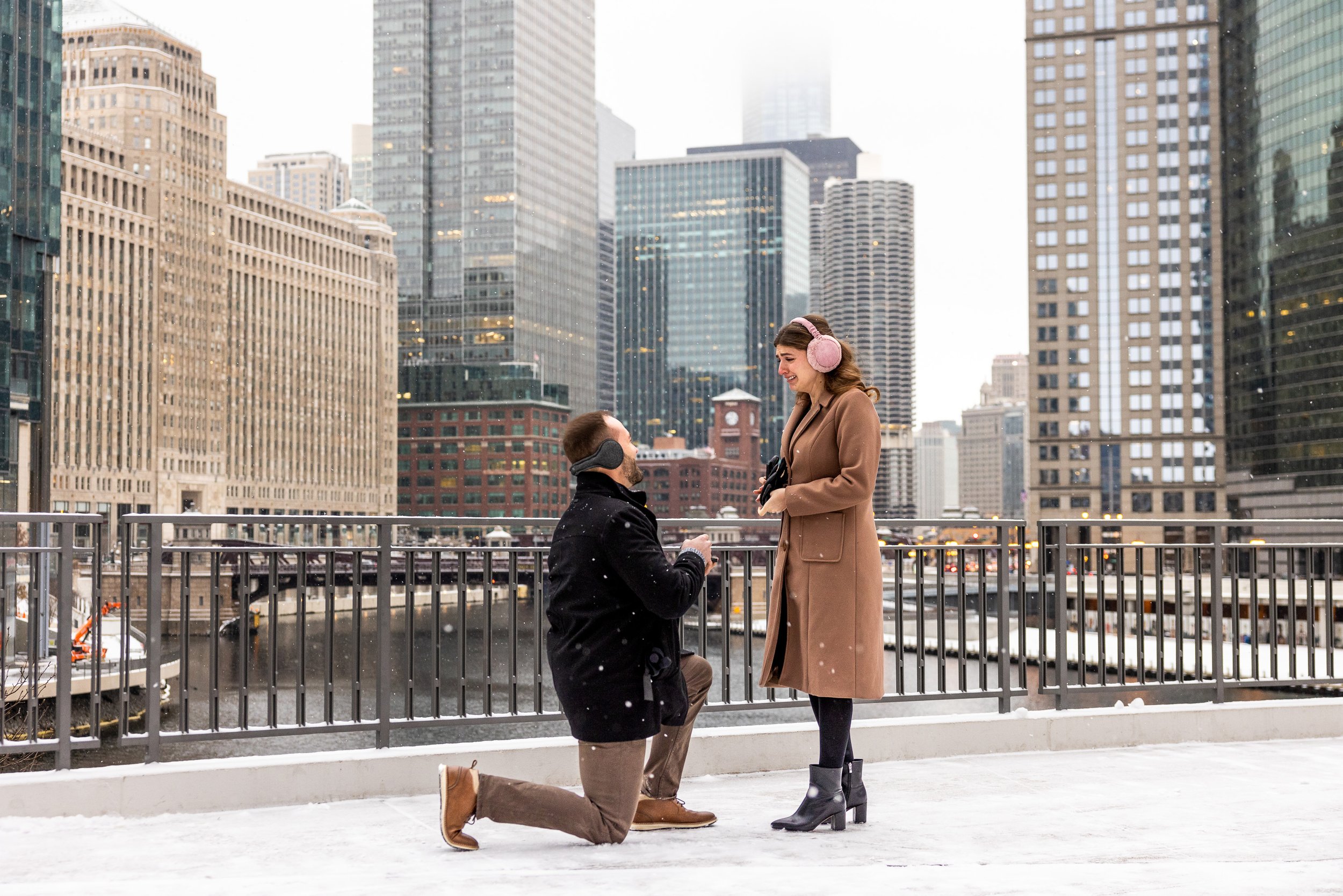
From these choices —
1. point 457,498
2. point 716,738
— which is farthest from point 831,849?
point 457,498

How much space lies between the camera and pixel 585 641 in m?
4.19

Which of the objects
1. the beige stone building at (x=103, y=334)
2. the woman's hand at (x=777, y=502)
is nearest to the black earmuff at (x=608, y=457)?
the woman's hand at (x=777, y=502)

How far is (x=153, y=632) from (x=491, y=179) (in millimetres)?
153147

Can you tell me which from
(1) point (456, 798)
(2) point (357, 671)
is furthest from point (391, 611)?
(1) point (456, 798)

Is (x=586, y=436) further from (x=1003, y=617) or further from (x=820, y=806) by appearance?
(x=1003, y=617)

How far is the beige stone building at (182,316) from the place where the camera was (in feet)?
346

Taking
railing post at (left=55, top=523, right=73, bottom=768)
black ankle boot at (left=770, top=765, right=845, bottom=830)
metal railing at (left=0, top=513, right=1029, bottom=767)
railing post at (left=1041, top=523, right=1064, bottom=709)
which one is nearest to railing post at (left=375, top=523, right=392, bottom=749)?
metal railing at (left=0, top=513, right=1029, bottom=767)

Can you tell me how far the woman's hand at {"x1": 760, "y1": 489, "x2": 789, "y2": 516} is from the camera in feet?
15.0

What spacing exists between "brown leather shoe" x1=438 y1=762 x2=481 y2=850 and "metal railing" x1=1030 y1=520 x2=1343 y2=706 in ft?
11.8

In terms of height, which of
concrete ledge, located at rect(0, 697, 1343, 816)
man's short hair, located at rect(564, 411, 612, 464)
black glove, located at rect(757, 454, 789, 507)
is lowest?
concrete ledge, located at rect(0, 697, 1343, 816)

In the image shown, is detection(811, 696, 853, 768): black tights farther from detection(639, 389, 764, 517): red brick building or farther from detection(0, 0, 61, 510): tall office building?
detection(639, 389, 764, 517): red brick building

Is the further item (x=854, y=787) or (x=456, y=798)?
(x=854, y=787)

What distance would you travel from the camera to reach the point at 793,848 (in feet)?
14.3

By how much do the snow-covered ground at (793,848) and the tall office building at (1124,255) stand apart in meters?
112
